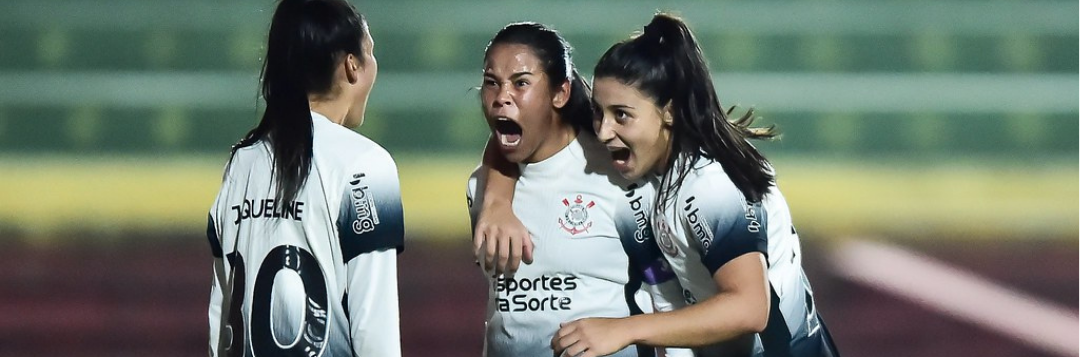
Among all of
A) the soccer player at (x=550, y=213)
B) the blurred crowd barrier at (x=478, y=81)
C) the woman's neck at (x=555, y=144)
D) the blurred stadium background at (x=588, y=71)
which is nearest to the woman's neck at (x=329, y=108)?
the soccer player at (x=550, y=213)

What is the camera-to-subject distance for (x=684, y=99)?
2197 mm

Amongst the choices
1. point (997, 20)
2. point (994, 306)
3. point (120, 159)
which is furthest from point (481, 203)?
point (997, 20)

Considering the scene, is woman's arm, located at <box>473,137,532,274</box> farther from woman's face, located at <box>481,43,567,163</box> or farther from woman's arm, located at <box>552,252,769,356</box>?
woman's arm, located at <box>552,252,769,356</box>

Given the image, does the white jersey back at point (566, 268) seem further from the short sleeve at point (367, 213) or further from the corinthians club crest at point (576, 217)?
the short sleeve at point (367, 213)

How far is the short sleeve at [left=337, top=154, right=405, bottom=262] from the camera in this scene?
2.05 m

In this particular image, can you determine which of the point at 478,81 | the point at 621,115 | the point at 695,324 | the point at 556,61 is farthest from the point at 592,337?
the point at 478,81

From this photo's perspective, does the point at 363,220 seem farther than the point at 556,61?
No

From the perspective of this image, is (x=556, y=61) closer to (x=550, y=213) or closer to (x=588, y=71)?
(x=550, y=213)

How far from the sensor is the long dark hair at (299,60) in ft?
6.91

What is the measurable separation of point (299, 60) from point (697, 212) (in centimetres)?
65

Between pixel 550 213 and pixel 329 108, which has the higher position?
pixel 329 108

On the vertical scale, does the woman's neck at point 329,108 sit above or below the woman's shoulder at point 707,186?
above

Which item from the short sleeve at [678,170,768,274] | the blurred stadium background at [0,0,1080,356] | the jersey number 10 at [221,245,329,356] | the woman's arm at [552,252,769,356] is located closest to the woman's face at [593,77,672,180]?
the short sleeve at [678,170,768,274]

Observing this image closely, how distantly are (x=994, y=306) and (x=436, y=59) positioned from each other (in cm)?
535
